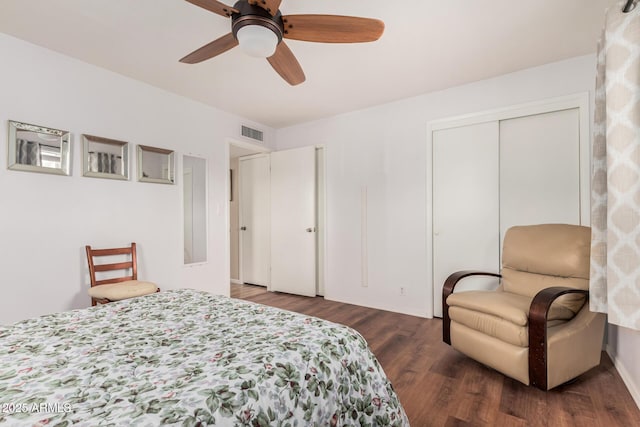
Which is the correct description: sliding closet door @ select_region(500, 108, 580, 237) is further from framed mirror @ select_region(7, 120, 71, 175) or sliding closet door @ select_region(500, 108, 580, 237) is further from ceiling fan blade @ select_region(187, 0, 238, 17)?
framed mirror @ select_region(7, 120, 71, 175)

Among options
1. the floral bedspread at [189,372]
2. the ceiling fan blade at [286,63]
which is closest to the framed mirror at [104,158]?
the floral bedspread at [189,372]

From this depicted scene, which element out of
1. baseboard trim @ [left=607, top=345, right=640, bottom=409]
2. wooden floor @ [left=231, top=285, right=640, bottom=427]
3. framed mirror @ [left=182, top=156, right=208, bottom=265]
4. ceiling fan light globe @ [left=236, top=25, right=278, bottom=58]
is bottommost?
wooden floor @ [left=231, top=285, right=640, bottom=427]

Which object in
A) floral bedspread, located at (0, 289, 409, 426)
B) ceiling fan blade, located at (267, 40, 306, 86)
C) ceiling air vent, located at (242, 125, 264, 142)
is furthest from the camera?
Answer: ceiling air vent, located at (242, 125, 264, 142)

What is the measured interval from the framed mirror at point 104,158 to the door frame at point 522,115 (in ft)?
10.3

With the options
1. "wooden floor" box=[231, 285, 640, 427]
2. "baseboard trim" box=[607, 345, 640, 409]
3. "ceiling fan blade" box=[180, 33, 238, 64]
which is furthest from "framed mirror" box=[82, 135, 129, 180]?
"baseboard trim" box=[607, 345, 640, 409]

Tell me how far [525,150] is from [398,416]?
107 inches

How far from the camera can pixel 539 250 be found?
232cm

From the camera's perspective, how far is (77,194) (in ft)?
8.46

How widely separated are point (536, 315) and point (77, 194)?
3574mm

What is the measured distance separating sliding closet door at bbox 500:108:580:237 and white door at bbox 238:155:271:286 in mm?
3219

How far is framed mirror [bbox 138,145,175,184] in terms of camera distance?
302 centimetres

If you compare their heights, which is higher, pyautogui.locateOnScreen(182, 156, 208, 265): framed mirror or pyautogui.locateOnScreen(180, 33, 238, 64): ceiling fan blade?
pyautogui.locateOnScreen(180, 33, 238, 64): ceiling fan blade

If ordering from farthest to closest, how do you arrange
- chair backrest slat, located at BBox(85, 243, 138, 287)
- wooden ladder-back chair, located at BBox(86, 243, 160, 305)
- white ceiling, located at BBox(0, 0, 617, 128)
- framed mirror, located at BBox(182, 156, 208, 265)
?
framed mirror, located at BBox(182, 156, 208, 265) < chair backrest slat, located at BBox(85, 243, 138, 287) < wooden ladder-back chair, located at BBox(86, 243, 160, 305) < white ceiling, located at BBox(0, 0, 617, 128)

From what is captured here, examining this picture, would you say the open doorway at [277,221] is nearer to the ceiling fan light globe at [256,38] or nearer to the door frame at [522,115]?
the door frame at [522,115]
